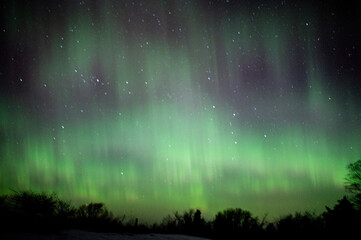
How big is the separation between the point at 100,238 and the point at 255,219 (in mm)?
12133

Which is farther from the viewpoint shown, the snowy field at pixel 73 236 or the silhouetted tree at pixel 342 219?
the silhouetted tree at pixel 342 219

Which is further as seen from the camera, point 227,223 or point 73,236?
point 227,223

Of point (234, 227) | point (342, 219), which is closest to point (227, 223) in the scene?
point (234, 227)

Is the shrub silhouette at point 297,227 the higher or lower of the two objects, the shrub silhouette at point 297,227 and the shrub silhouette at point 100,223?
the lower

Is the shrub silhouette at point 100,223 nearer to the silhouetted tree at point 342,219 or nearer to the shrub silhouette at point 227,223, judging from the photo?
the shrub silhouette at point 227,223

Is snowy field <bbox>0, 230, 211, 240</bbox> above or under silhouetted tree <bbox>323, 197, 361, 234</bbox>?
above

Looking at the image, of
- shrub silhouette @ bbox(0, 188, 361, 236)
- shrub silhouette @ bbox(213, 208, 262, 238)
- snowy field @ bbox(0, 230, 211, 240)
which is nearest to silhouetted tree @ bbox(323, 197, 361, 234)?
shrub silhouette @ bbox(0, 188, 361, 236)

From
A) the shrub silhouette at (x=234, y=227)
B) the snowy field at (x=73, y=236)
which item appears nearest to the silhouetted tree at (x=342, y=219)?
the shrub silhouette at (x=234, y=227)

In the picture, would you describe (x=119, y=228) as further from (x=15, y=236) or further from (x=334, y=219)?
(x=334, y=219)

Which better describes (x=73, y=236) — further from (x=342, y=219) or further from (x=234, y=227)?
(x=342, y=219)

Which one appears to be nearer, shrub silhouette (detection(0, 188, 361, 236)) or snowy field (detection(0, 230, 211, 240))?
snowy field (detection(0, 230, 211, 240))

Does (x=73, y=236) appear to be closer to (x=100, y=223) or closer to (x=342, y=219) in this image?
(x=100, y=223)

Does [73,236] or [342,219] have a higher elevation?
[73,236]

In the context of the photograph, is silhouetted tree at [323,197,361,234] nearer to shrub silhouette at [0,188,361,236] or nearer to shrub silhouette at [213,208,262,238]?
shrub silhouette at [0,188,361,236]
